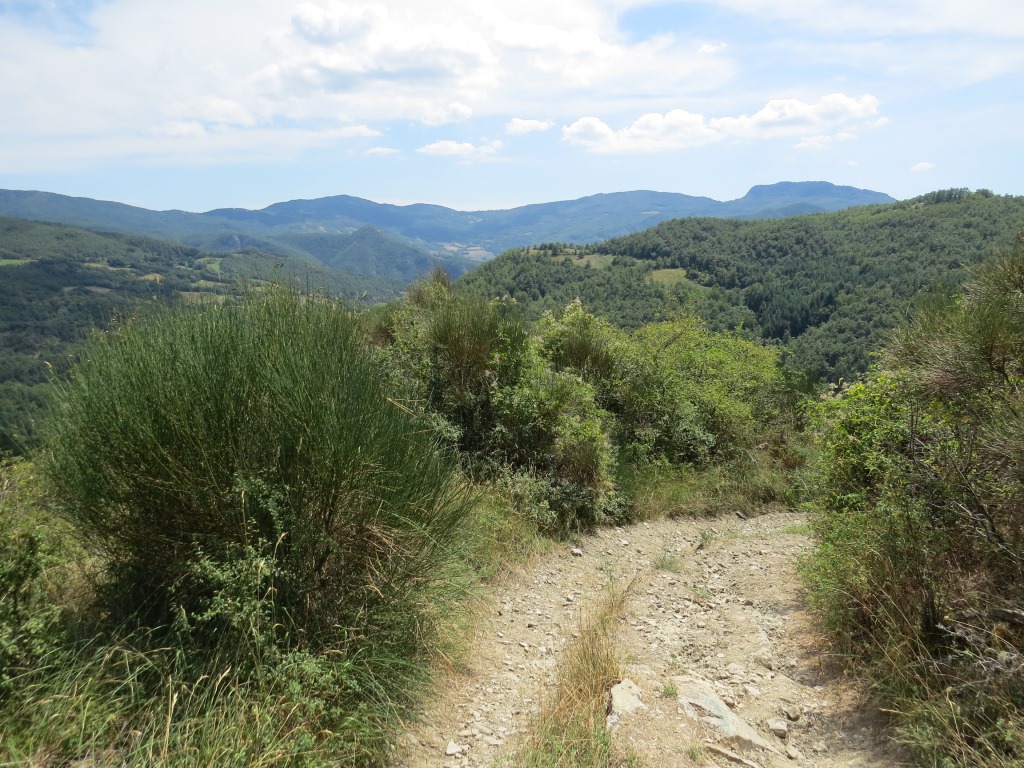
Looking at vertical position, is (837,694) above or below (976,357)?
below

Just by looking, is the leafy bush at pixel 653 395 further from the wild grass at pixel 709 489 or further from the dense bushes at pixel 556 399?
the wild grass at pixel 709 489

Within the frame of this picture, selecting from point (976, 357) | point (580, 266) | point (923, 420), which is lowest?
point (580, 266)

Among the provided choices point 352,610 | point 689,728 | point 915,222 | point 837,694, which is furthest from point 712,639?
point 915,222

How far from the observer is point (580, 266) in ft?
286

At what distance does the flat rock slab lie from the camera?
10.8 feet

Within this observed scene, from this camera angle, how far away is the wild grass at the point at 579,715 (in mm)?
3084

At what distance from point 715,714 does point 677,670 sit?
2.30ft

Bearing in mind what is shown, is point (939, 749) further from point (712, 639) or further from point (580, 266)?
point (580, 266)

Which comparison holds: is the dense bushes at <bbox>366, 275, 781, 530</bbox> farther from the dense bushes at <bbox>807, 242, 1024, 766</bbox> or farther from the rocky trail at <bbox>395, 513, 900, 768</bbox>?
the dense bushes at <bbox>807, 242, 1024, 766</bbox>

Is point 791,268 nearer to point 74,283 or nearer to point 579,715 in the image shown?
point 579,715

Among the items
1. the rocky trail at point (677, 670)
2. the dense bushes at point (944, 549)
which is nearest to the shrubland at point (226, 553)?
the rocky trail at point (677, 670)

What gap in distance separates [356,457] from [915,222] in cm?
11395

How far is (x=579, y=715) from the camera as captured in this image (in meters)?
3.45

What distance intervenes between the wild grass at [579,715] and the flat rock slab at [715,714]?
0.46m
